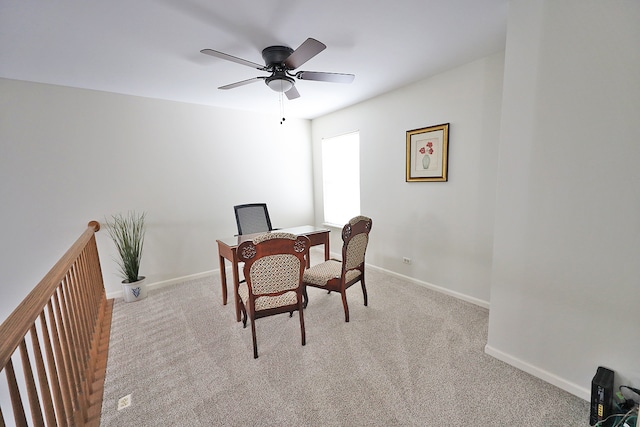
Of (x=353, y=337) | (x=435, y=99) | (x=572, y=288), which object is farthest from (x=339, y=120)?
(x=572, y=288)

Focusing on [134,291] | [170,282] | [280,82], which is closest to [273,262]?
[280,82]

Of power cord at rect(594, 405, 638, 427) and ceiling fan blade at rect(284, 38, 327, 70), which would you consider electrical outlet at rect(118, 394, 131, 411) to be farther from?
power cord at rect(594, 405, 638, 427)

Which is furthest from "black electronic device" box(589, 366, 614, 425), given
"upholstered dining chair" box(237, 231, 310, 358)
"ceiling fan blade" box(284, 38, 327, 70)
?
"ceiling fan blade" box(284, 38, 327, 70)

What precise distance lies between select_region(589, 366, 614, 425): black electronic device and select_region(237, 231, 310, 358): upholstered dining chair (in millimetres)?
1777

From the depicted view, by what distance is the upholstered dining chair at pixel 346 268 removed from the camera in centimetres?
240

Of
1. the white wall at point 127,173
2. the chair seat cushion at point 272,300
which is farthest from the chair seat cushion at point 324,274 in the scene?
the white wall at point 127,173

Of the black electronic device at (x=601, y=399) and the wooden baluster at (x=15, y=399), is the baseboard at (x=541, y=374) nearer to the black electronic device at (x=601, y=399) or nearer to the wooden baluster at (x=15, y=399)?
the black electronic device at (x=601, y=399)

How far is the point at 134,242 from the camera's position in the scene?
319 centimetres

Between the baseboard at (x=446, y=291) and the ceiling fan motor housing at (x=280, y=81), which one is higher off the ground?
the ceiling fan motor housing at (x=280, y=81)

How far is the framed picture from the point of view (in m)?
2.86

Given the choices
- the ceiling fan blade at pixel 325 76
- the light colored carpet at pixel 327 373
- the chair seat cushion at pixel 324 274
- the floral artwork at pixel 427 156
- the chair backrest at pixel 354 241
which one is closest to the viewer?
the light colored carpet at pixel 327 373

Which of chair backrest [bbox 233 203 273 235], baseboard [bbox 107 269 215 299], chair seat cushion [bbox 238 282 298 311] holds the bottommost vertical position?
baseboard [bbox 107 269 215 299]

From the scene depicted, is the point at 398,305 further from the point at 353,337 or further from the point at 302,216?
the point at 302,216

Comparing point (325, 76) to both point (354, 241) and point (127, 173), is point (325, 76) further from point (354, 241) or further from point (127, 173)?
point (127, 173)
